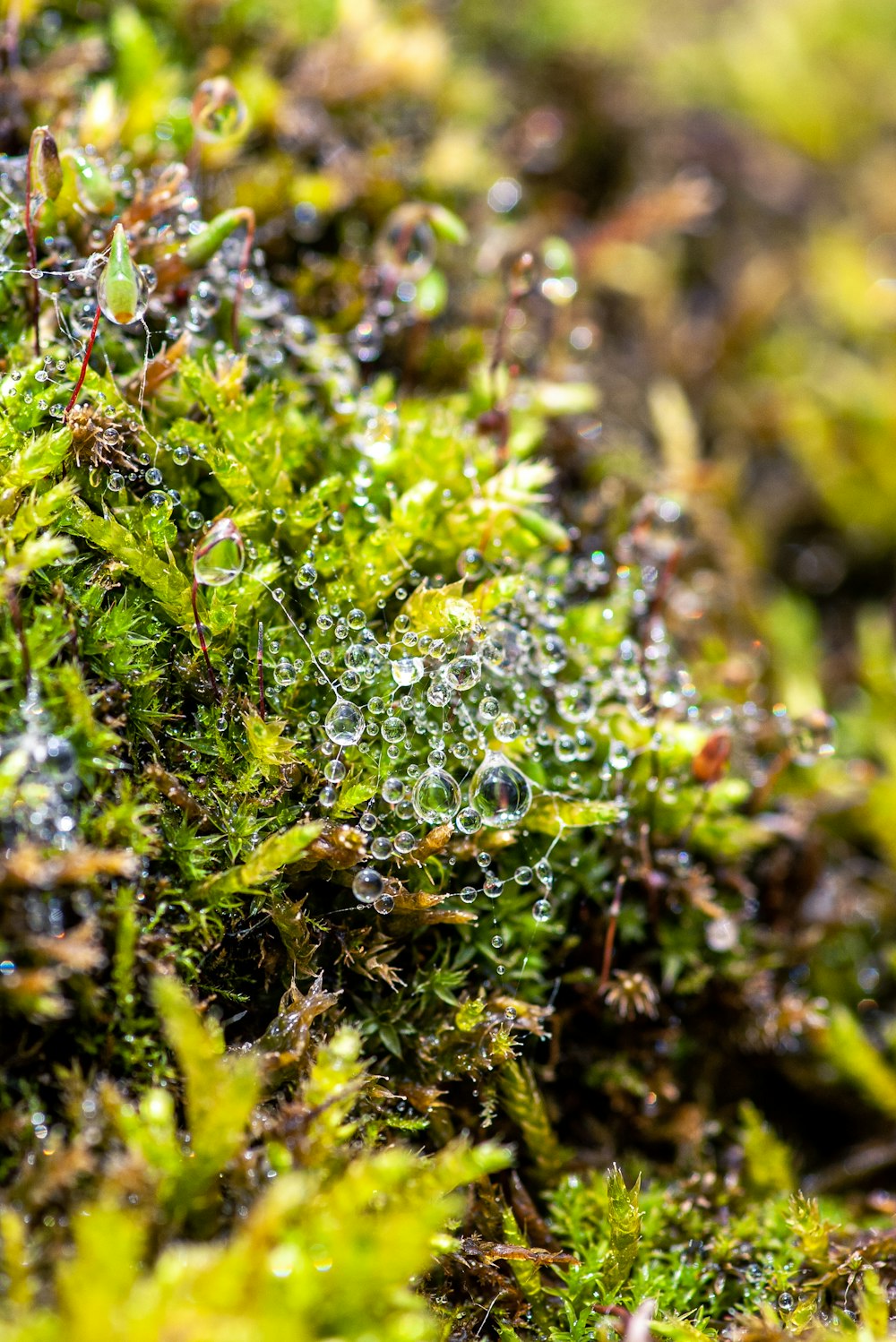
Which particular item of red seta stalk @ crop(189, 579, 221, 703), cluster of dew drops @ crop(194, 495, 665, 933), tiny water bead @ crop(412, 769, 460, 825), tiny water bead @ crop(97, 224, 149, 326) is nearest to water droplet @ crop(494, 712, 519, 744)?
cluster of dew drops @ crop(194, 495, 665, 933)

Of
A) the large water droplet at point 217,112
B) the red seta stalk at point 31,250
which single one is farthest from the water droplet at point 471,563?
the large water droplet at point 217,112

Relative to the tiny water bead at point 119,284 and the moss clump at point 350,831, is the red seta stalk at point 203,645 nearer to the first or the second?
the moss clump at point 350,831

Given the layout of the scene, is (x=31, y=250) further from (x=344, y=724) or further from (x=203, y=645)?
(x=344, y=724)

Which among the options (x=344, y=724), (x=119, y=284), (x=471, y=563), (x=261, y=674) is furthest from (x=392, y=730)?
(x=119, y=284)

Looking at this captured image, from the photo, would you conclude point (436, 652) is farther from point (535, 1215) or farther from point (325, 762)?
point (535, 1215)

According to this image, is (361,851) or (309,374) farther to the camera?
(309,374)

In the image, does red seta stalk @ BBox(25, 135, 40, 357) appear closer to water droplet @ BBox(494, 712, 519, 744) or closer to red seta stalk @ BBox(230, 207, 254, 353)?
red seta stalk @ BBox(230, 207, 254, 353)

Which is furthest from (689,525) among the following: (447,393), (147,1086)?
(147,1086)
